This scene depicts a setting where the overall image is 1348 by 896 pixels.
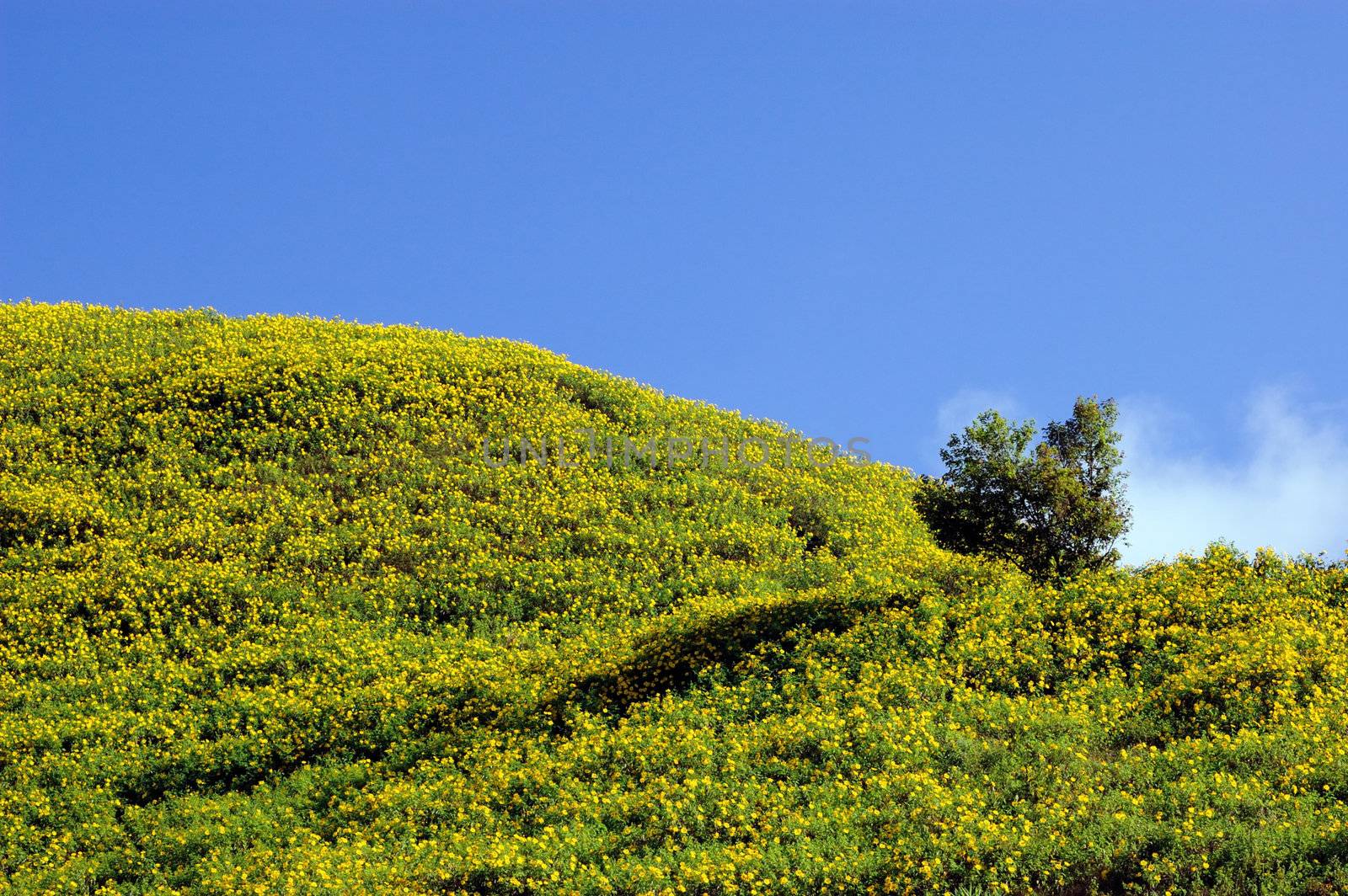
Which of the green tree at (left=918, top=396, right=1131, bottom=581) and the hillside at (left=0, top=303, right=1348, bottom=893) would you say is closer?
the hillside at (left=0, top=303, right=1348, bottom=893)

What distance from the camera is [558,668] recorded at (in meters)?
20.4

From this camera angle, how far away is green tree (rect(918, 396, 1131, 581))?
2181 cm

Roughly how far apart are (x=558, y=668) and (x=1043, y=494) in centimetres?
1008

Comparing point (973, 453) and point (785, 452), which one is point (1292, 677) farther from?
point (785, 452)

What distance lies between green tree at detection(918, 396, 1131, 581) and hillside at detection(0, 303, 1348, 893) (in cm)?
103

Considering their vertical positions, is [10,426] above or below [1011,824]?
above

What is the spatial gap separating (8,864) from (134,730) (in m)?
3.55

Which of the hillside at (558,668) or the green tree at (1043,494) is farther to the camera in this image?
the green tree at (1043,494)

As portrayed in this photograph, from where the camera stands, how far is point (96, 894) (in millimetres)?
14867

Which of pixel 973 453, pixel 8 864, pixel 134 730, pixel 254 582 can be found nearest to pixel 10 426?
pixel 254 582

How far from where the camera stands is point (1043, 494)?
21.8 metres

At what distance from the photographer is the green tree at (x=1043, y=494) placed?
21.8m

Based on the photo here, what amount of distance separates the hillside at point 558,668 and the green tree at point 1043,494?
1.03 metres

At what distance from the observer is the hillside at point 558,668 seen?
42.0ft
